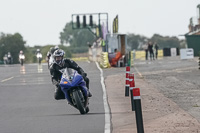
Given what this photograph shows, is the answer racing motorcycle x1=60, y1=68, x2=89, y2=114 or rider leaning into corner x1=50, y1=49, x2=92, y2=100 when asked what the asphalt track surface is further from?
rider leaning into corner x1=50, y1=49, x2=92, y2=100

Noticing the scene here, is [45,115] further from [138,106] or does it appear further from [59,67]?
[138,106]

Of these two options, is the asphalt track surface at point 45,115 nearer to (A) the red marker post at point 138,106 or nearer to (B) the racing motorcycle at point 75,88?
(B) the racing motorcycle at point 75,88

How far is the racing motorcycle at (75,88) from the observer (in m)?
14.1

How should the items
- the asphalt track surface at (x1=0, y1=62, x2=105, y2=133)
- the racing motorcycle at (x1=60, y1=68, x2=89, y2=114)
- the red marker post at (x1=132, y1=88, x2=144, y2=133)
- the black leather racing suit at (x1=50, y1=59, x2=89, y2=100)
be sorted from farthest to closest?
the black leather racing suit at (x1=50, y1=59, x2=89, y2=100) → the racing motorcycle at (x1=60, y1=68, x2=89, y2=114) → the asphalt track surface at (x1=0, y1=62, x2=105, y2=133) → the red marker post at (x1=132, y1=88, x2=144, y2=133)

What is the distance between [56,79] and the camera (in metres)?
15.1

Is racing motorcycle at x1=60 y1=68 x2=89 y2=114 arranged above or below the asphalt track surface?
above

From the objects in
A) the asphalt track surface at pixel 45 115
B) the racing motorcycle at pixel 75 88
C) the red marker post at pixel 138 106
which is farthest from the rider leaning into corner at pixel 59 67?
the red marker post at pixel 138 106

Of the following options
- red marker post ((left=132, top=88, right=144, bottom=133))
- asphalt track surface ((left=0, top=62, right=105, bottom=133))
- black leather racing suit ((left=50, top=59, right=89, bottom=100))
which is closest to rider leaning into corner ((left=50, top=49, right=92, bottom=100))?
black leather racing suit ((left=50, top=59, right=89, bottom=100))

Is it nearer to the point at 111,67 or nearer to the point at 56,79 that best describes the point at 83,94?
the point at 56,79

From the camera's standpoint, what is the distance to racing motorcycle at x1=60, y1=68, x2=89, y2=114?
14070 millimetres

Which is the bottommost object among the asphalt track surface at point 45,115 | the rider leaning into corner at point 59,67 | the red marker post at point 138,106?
the asphalt track surface at point 45,115

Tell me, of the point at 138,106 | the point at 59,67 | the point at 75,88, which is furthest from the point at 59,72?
the point at 138,106

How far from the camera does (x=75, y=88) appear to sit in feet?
46.6

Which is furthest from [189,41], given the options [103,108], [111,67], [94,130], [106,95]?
[94,130]
